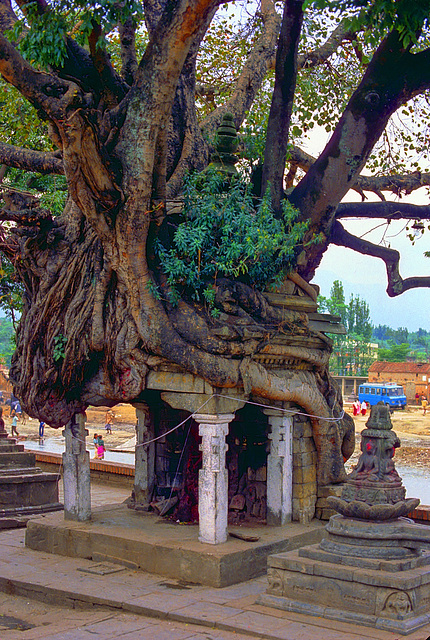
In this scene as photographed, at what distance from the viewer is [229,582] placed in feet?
31.0

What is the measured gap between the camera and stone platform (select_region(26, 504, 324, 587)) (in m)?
9.53

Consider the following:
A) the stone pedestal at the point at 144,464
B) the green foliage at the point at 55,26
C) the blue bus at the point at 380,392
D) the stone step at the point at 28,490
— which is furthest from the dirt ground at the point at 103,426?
the green foliage at the point at 55,26

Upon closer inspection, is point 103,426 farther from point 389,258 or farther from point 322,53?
point 389,258

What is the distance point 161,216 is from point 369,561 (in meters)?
5.00

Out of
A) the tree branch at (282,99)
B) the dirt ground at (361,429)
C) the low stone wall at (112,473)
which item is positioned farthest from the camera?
the dirt ground at (361,429)

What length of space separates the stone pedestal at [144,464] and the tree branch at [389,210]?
4955mm

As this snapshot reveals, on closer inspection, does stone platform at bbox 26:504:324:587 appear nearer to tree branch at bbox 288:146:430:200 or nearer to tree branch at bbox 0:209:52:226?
tree branch at bbox 0:209:52:226

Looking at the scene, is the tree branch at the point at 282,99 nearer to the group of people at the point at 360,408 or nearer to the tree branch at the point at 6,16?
the tree branch at the point at 6,16

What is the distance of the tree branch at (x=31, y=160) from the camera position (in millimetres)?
12242

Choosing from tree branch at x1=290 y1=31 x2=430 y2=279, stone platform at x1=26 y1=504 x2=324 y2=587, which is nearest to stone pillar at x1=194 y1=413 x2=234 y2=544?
stone platform at x1=26 y1=504 x2=324 y2=587

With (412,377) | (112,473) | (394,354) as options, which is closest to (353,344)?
(394,354)

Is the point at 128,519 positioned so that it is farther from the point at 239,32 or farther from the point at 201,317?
the point at 239,32

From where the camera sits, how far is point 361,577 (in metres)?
7.77

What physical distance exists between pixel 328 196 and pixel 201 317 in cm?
305
